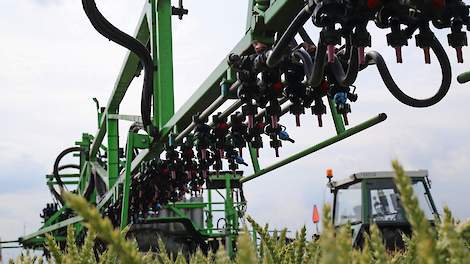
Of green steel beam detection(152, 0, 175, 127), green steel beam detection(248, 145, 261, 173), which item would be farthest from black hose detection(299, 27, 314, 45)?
green steel beam detection(152, 0, 175, 127)

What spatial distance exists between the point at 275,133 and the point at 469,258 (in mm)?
3378

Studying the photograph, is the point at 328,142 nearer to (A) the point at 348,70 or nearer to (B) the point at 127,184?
(A) the point at 348,70

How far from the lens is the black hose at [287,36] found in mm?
2495

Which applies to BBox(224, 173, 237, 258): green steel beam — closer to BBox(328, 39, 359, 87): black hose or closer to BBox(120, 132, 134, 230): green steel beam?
BBox(120, 132, 134, 230): green steel beam

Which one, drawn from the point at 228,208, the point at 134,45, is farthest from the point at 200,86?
the point at 228,208

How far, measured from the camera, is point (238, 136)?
447cm

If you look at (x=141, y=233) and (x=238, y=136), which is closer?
(x=238, y=136)

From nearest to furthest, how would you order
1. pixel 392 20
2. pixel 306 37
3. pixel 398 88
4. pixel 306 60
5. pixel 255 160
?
pixel 392 20 → pixel 398 88 → pixel 306 60 → pixel 306 37 → pixel 255 160

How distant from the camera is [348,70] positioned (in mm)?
2615

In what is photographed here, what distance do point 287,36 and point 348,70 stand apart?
319 mm

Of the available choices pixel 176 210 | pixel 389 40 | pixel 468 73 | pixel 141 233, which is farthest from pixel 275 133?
pixel 176 210

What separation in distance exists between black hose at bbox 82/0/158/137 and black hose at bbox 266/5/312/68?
1.78 meters

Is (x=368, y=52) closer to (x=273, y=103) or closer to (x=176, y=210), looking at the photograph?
(x=273, y=103)

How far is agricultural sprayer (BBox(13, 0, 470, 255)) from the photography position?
7.34 ft
